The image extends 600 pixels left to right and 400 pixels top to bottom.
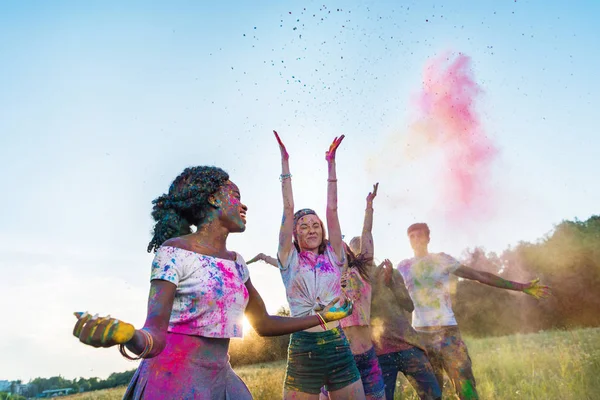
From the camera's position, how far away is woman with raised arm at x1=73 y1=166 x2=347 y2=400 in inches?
91.4

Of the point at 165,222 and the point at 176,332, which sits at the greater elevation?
the point at 165,222

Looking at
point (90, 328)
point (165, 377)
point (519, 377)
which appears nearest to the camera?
point (90, 328)

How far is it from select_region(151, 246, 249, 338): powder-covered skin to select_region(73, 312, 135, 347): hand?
51cm

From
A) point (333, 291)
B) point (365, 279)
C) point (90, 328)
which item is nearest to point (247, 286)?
point (90, 328)

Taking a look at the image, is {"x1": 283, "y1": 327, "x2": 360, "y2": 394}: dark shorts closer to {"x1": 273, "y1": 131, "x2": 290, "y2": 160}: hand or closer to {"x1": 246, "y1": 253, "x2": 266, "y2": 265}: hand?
{"x1": 273, "y1": 131, "x2": 290, "y2": 160}: hand

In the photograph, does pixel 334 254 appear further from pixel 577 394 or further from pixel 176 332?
pixel 577 394

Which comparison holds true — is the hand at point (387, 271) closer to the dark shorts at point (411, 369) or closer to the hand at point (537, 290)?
the dark shorts at point (411, 369)

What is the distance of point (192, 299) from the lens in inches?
97.2

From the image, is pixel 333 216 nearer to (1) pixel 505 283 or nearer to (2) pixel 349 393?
(2) pixel 349 393

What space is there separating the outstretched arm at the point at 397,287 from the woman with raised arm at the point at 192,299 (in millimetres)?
3304

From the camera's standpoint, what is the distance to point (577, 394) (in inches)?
268

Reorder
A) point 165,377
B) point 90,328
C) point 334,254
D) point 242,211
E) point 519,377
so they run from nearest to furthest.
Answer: point 90,328 → point 165,377 → point 242,211 → point 334,254 → point 519,377

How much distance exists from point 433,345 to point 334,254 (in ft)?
8.23

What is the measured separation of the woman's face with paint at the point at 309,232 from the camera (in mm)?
4543
